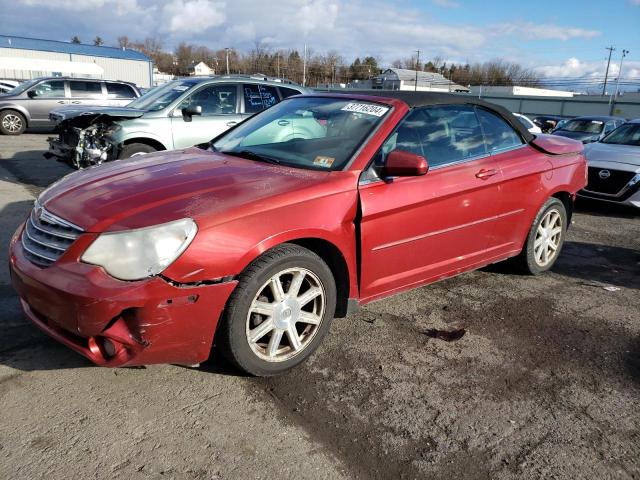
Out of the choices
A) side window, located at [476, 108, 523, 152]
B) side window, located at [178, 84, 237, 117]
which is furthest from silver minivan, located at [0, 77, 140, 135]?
side window, located at [476, 108, 523, 152]

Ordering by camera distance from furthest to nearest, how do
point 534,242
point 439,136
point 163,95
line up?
point 163,95 → point 534,242 → point 439,136

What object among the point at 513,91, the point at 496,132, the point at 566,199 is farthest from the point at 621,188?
the point at 513,91

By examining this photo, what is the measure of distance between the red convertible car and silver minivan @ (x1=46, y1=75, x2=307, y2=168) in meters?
3.55

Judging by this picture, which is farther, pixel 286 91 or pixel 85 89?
pixel 85 89

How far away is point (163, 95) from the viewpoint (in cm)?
823

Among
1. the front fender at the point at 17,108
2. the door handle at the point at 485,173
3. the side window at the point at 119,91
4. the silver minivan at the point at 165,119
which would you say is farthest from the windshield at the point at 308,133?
the front fender at the point at 17,108

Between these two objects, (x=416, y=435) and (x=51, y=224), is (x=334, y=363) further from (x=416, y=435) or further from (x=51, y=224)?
(x=51, y=224)

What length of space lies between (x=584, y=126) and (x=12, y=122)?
658 inches

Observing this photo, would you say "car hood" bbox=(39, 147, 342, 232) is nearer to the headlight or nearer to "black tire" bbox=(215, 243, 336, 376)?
the headlight

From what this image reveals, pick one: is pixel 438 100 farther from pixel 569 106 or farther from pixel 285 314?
pixel 569 106

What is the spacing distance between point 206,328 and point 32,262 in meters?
1.01

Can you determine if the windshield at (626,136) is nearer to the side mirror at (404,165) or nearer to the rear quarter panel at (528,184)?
the rear quarter panel at (528,184)

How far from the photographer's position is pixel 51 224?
2.80m

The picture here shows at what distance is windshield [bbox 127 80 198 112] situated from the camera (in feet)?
26.0
